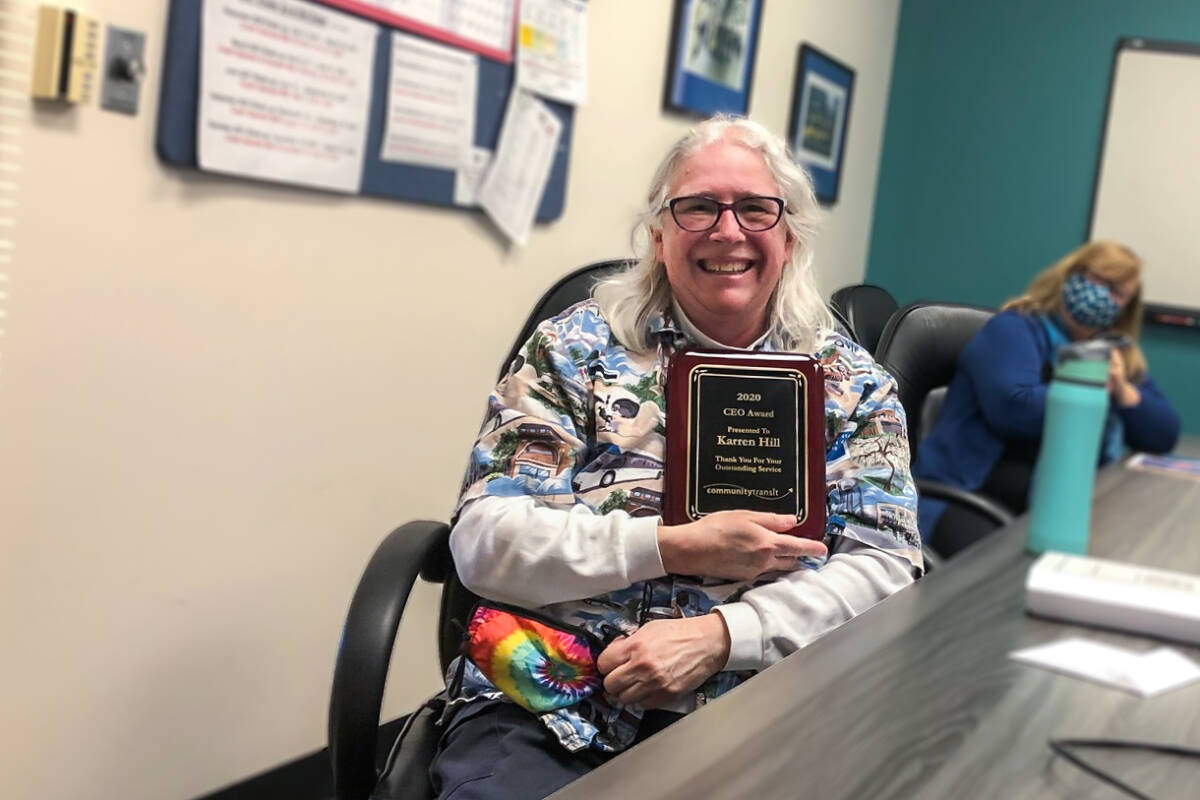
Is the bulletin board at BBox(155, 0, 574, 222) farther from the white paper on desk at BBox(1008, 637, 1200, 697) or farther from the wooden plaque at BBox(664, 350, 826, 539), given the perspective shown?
the white paper on desk at BBox(1008, 637, 1200, 697)

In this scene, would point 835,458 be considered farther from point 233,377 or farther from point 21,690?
point 21,690

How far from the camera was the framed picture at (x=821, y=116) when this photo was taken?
3.49 m

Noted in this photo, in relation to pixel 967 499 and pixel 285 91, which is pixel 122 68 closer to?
pixel 285 91

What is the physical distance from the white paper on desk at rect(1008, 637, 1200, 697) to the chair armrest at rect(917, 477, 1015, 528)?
1145 mm

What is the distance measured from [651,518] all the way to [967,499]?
3.86ft

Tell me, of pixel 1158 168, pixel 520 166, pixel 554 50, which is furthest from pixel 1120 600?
pixel 1158 168

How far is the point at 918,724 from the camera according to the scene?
33.0 inches

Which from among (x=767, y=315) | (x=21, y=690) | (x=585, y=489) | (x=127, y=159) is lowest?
(x=21, y=690)

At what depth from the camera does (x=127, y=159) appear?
1.65m

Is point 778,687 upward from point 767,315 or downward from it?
downward

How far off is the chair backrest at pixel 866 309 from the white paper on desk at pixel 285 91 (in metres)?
0.86

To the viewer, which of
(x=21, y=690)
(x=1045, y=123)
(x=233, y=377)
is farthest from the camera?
(x=1045, y=123)

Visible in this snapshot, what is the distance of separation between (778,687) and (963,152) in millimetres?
3611

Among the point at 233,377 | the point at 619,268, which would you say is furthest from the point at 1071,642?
the point at 233,377
